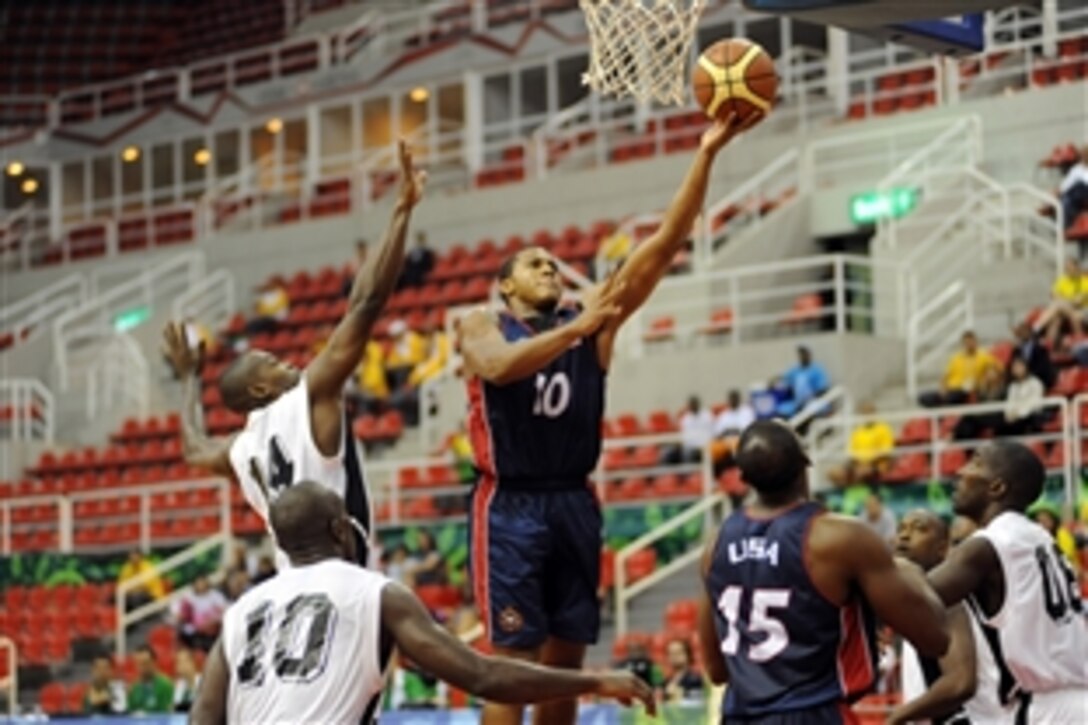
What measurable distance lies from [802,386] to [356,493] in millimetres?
12997

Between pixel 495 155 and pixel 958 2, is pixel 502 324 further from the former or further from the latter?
pixel 495 155

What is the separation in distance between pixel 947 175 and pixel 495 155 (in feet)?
34.3

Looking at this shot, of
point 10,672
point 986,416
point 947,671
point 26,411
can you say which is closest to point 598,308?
point 947,671

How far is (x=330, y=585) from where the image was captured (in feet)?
22.8

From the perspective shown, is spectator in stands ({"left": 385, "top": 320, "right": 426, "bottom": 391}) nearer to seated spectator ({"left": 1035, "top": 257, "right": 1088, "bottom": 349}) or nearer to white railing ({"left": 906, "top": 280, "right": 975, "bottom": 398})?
white railing ({"left": 906, "top": 280, "right": 975, "bottom": 398})

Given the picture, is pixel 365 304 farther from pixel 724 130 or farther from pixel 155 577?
pixel 155 577

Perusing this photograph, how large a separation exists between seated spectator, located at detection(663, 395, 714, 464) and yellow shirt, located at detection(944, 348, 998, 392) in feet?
7.26

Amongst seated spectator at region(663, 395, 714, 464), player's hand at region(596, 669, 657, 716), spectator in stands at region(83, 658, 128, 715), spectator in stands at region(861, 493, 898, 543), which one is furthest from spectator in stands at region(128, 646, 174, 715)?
player's hand at region(596, 669, 657, 716)

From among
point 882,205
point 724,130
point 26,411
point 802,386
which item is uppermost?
point 882,205

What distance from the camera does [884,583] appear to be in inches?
298

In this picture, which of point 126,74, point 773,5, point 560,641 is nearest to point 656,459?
point 773,5

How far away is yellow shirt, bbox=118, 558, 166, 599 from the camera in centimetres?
2461

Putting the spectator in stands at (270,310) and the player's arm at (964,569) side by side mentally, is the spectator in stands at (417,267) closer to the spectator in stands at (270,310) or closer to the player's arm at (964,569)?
the spectator in stands at (270,310)

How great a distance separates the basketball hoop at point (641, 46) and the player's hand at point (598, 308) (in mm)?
2022
